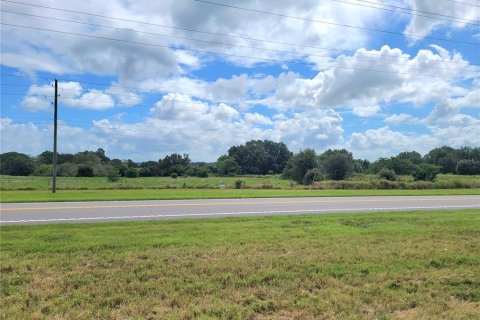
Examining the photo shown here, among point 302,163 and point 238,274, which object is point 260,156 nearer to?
point 302,163

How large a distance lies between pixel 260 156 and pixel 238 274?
140 m

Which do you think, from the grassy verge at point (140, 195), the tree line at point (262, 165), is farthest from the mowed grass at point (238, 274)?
the tree line at point (262, 165)

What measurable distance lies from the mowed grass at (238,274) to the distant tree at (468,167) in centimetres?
11731

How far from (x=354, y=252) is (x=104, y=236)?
18.0ft

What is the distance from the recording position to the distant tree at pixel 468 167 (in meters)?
111

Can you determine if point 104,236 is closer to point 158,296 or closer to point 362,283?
point 158,296

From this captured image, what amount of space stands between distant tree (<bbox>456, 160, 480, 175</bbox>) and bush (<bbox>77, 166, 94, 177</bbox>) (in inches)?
3881

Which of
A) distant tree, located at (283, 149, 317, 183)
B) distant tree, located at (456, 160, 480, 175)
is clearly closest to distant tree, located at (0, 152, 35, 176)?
distant tree, located at (283, 149, 317, 183)

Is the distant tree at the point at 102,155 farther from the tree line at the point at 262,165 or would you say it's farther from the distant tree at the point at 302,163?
the distant tree at the point at 302,163

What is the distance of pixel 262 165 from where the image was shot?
5733 inches

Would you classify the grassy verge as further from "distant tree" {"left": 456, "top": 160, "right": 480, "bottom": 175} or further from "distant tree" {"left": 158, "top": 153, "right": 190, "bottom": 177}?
"distant tree" {"left": 456, "top": 160, "right": 480, "bottom": 175}

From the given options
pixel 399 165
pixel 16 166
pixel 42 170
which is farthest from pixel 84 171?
pixel 399 165

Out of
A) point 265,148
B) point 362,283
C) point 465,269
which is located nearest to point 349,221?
point 465,269

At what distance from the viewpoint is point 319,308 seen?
4848 mm
